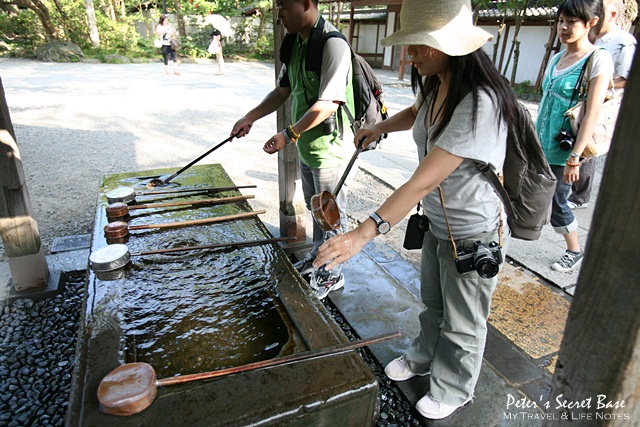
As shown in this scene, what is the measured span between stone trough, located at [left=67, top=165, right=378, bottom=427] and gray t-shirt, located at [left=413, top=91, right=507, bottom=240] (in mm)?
671

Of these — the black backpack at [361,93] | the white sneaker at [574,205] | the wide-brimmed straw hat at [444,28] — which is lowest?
the white sneaker at [574,205]

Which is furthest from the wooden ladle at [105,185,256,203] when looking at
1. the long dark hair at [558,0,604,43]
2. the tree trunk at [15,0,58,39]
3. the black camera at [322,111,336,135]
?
the tree trunk at [15,0,58,39]

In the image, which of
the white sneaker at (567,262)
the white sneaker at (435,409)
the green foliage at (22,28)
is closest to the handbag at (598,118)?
the white sneaker at (567,262)

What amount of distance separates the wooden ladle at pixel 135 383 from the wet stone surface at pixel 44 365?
0.88 metres

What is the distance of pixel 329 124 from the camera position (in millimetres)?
2525

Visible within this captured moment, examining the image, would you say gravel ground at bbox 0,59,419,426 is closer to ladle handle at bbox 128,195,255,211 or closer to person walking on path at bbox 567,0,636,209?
ladle handle at bbox 128,195,255,211

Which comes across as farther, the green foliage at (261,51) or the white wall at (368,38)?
the green foliage at (261,51)

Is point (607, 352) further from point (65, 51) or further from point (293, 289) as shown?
point (65, 51)

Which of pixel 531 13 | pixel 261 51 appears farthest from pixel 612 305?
pixel 261 51

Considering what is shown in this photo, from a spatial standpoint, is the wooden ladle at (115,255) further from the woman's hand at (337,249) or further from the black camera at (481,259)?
the black camera at (481,259)

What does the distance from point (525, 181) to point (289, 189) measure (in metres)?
2.17

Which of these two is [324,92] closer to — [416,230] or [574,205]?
[416,230]

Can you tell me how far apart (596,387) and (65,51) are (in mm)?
21277

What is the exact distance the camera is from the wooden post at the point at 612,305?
2.35 feet
